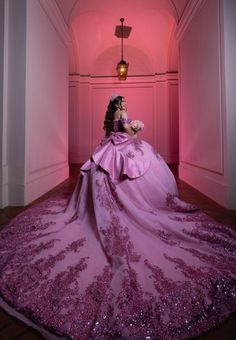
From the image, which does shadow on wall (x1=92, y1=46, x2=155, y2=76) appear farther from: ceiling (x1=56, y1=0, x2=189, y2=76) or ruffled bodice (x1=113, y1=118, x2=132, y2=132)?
ruffled bodice (x1=113, y1=118, x2=132, y2=132)

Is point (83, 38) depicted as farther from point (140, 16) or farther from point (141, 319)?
point (141, 319)

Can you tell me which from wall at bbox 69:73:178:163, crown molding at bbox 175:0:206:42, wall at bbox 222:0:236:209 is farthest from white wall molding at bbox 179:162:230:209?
wall at bbox 69:73:178:163

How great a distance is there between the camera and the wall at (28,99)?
2.62 meters

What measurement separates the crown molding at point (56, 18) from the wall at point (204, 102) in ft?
7.22

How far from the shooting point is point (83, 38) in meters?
6.55

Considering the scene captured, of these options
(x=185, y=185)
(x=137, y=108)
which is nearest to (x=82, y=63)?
(x=137, y=108)

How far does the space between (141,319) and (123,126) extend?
1.71 metres

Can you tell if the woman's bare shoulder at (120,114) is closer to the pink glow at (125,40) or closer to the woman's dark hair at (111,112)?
the woman's dark hair at (111,112)

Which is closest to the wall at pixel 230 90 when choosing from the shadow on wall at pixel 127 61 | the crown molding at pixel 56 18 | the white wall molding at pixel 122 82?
the crown molding at pixel 56 18

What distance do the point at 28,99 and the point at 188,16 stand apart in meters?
3.05

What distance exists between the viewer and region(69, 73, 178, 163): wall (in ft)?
24.1

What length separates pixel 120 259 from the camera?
4.00ft

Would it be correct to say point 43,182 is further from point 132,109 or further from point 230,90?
point 132,109

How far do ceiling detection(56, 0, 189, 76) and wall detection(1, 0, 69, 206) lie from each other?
1.25m
